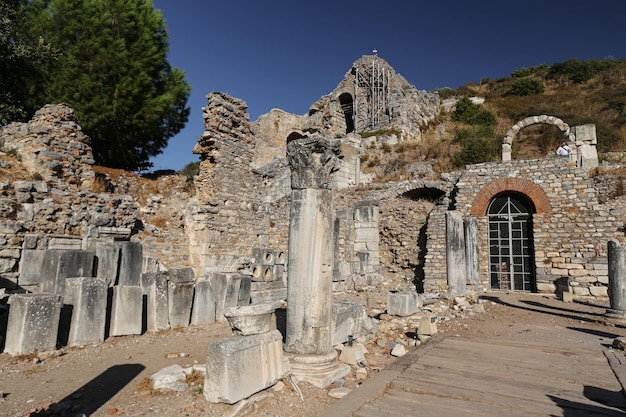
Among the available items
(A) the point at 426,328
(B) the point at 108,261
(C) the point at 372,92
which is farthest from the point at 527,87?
(B) the point at 108,261

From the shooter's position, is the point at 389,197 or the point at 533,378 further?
the point at 389,197

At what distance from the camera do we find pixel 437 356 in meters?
5.89

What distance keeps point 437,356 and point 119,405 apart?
4.33m

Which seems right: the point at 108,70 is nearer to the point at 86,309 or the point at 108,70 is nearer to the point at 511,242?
the point at 86,309

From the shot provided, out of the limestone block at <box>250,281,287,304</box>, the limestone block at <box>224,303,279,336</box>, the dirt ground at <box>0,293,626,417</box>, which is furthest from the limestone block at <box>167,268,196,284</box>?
the limestone block at <box>224,303,279,336</box>

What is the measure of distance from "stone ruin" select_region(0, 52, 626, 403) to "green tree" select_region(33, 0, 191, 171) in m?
4.51

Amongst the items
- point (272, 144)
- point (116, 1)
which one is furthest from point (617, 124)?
point (116, 1)

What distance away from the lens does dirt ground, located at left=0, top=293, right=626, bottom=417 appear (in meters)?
4.06

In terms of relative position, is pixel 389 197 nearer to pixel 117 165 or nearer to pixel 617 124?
pixel 117 165

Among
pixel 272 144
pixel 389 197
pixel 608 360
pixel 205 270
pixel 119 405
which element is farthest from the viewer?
pixel 272 144

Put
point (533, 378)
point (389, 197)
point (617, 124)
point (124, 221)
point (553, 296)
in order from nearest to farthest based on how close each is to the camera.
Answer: point (533, 378) → point (124, 221) → point (553, 296) → point (389, 197) → point (617, 124)

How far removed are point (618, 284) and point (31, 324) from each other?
38.3 feet

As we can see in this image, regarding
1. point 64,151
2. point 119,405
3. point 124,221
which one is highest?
point 64,151

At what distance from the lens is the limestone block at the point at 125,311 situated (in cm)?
681
